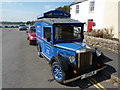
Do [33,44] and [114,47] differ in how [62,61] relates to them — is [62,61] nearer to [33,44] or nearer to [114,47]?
[114,47]

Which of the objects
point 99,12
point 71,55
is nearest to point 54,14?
point 71,55

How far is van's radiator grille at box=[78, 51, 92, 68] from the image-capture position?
3.77 metres

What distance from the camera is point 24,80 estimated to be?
13.8ft

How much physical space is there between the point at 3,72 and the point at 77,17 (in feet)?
57.3

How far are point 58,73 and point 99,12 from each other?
12984 millimetres

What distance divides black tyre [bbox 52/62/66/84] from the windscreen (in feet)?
3.99

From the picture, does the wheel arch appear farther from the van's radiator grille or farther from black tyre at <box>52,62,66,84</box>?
the van's radiator grille

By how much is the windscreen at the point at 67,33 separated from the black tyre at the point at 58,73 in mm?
1217

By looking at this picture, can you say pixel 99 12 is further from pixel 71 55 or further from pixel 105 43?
pixel 71 55

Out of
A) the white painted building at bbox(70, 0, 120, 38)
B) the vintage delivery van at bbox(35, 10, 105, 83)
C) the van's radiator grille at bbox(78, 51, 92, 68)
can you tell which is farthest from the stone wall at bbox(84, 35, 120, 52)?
the van's radiator grille at bbox(78, 51, 92, 68)

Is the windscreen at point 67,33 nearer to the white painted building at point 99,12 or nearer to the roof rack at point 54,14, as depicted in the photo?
the roof rack at point 54,14

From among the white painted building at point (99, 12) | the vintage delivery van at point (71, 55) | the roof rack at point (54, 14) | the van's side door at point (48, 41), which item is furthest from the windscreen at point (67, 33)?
the white painted building at point (99, 12)

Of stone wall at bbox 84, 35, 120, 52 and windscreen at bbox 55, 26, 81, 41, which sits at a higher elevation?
windscreen at bbox 55, 26, 81, 41

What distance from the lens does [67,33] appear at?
4.89m
